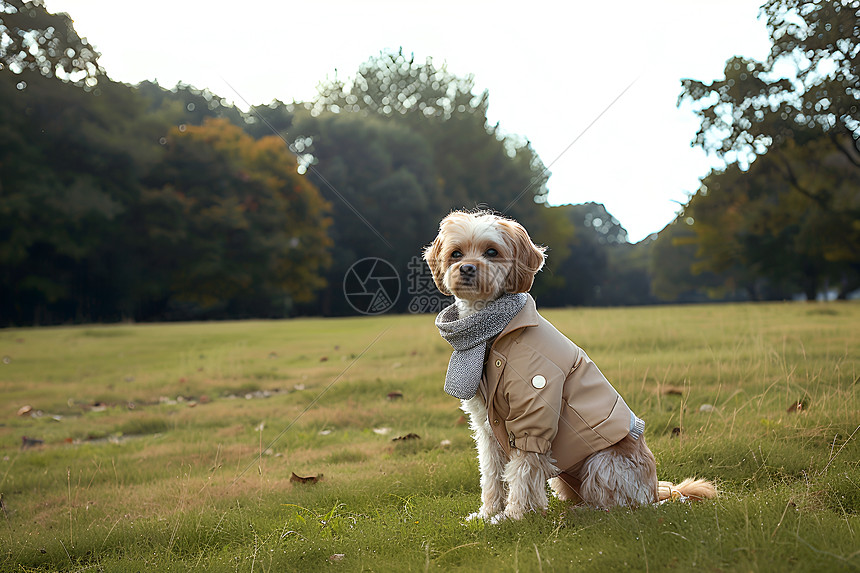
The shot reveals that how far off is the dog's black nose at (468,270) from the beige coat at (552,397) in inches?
15.5

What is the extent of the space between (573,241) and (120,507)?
28133mm

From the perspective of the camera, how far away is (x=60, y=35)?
1830cm

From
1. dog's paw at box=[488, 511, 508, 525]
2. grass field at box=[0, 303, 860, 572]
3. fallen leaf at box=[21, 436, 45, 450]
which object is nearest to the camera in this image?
grass field at box=[0, 303, 860, 572]

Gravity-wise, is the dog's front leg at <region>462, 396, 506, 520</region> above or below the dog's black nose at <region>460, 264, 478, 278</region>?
below

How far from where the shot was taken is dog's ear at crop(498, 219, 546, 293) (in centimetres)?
375

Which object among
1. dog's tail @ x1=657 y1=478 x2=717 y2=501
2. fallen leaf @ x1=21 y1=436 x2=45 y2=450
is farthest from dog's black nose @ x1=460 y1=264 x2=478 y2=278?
fallen leaf @ x1=21 y1=436 x2=45 y2=450

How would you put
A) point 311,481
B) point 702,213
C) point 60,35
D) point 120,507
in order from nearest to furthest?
point 120,507 < point 311,481 < point 702,213 < point 60,35

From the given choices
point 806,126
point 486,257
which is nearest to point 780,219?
point 806,126

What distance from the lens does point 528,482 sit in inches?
137

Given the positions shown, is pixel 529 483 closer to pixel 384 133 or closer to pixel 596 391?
pixel 596 391

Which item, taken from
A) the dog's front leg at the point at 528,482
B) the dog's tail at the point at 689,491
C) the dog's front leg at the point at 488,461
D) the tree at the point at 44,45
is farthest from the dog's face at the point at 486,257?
the tree at the point at 44,45

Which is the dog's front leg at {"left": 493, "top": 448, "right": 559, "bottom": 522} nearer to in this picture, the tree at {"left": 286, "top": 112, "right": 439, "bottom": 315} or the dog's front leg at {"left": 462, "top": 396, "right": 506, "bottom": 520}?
the dog's front leg at {"left": 462, "top": 396, "right": 506, "bottom": 520}

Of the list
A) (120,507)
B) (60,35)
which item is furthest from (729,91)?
(60,35)

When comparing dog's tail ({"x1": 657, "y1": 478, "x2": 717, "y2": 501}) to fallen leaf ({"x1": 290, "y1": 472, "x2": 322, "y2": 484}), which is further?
fallen leaf ({"x1": 290, "y1": 472, "x2": 322, "y2": 484})
